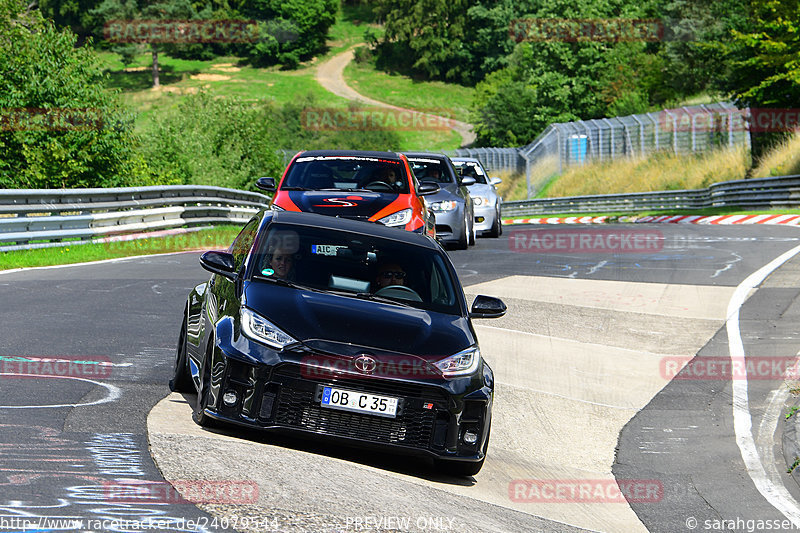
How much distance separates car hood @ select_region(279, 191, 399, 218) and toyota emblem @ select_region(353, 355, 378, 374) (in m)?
6.45

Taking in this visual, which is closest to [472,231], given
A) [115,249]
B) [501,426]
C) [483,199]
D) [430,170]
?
[430,170]

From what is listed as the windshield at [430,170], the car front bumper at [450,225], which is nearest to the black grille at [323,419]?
the car front bumper at [450,225]

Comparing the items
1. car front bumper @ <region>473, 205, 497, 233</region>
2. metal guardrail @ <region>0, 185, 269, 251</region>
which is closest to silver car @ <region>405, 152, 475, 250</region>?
car front bumper @ <region>473, 205, 497, 233</region>

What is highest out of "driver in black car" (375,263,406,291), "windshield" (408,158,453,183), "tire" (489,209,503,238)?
"driver in black car" (375,263,406,291)

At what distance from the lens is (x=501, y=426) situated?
8.70 m

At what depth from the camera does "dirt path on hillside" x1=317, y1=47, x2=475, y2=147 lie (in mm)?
112675

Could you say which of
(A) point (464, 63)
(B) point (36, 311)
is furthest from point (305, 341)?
(A) point (464, 63)

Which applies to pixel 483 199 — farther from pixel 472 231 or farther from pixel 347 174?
pixel 347 174

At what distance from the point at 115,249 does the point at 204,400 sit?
1431cm

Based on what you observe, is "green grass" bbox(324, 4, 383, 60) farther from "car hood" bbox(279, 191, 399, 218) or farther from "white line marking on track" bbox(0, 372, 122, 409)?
"white line marking on track" bbox(0, 372, 122, 409)

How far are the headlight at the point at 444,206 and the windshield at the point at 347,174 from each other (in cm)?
442

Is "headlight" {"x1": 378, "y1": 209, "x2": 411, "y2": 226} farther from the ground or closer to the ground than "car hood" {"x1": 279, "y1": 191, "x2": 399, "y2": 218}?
closer to the ground

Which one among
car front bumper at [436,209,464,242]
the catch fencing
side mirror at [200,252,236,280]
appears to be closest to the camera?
side mirror at [200,252,236,280]

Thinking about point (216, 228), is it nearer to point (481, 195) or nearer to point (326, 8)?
point (481, 195)
